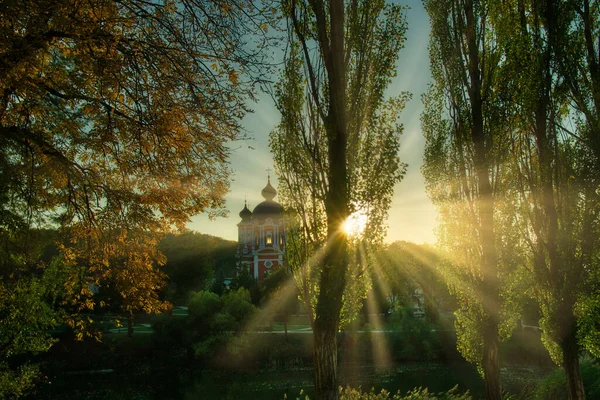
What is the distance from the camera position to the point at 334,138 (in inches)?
329

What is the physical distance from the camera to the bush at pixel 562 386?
12728 millimetres

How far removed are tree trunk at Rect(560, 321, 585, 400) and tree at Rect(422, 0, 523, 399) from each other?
1498mm

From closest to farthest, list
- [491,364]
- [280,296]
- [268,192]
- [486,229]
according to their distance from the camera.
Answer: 1. [491,364]
2. [486,229]
3. [280,296]
4. [268,192]

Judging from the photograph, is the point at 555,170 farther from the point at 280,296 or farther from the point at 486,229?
the point at 280,296

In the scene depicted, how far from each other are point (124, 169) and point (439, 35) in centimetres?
1073

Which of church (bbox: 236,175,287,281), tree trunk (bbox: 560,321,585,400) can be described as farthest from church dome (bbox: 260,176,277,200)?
tree trunk (bbox: 560,321,585,400)

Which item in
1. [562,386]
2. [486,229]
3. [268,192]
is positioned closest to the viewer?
[486,229]

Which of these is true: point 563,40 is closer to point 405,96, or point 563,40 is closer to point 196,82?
point 405,96

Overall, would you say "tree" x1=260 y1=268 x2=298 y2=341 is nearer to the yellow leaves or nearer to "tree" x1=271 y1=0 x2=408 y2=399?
"tree" x1=271 y1=0 x2=408 y2=399

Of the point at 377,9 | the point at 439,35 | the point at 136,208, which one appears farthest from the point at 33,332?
the point at 439,35

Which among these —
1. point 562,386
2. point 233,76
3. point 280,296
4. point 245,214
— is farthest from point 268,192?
point 233,76

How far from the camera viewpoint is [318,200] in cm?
902

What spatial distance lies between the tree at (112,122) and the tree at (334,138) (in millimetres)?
2552

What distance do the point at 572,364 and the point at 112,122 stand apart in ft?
37.9
